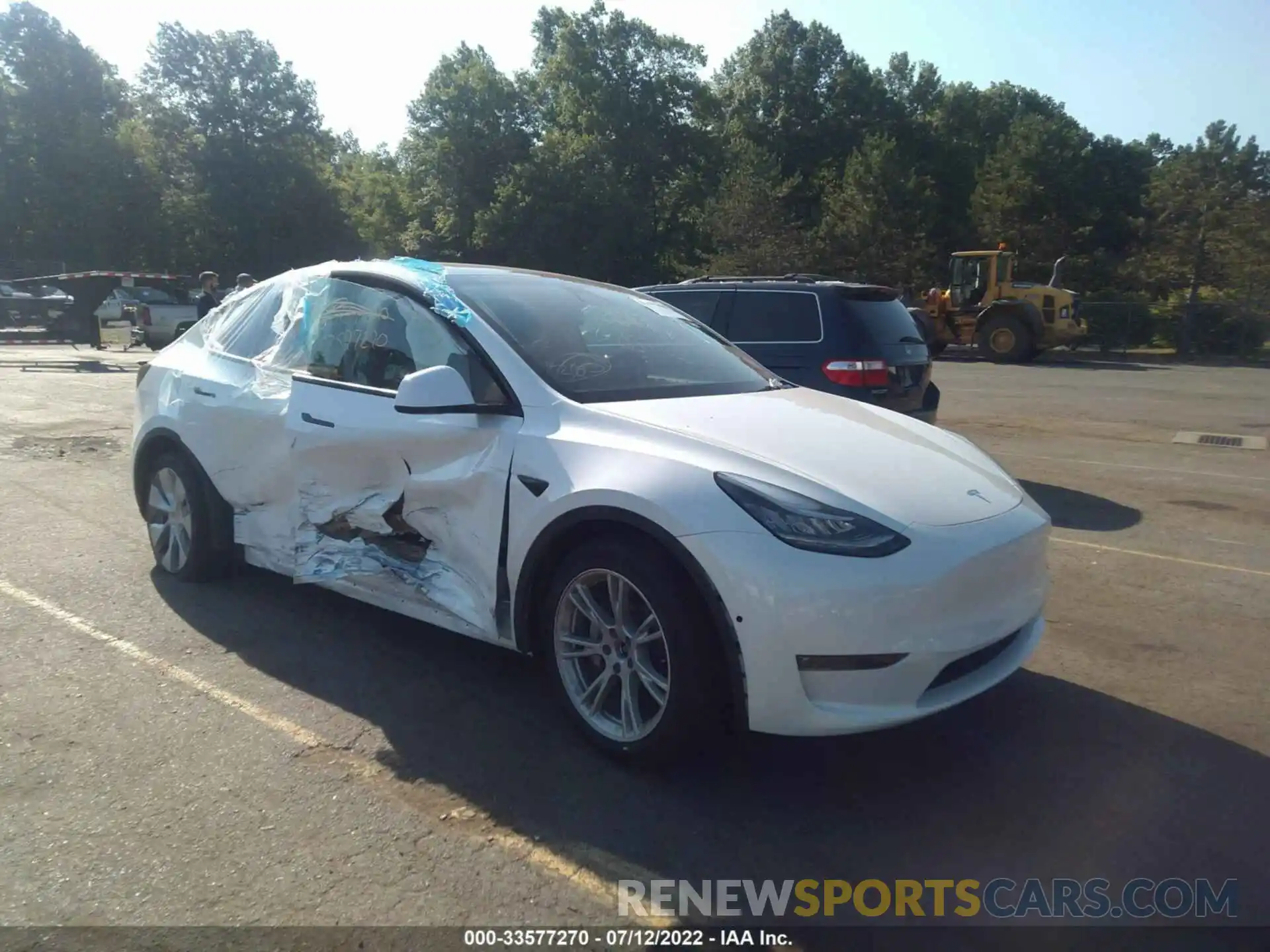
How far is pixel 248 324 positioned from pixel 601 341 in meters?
2.14

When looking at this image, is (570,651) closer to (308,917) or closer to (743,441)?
(743,441)

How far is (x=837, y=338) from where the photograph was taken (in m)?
8.01

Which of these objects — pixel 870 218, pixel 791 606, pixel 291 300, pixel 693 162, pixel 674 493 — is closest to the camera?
pixel 791 606

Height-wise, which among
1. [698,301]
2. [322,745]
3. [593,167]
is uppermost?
[593,167]

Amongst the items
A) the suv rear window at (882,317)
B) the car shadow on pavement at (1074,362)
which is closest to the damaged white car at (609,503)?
the suv rear window at (882,317)

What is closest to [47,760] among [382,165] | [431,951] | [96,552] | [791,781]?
[431,951]

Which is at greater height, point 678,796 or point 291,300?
point 291,300

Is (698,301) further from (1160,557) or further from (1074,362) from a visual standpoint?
(1074,362)

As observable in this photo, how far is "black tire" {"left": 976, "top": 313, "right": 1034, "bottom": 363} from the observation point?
26766 millimetres

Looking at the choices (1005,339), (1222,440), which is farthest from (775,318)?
(1005,339)

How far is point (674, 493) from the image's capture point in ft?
11.0

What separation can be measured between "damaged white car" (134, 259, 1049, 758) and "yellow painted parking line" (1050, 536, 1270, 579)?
9.89 feet

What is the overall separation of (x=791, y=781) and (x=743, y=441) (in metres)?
1.18

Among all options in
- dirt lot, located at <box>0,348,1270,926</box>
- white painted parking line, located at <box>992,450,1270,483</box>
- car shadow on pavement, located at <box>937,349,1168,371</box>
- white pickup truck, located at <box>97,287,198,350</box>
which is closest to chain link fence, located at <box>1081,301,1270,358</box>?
car shadow on pavement, located at <box>937,349,1168,371</box>
